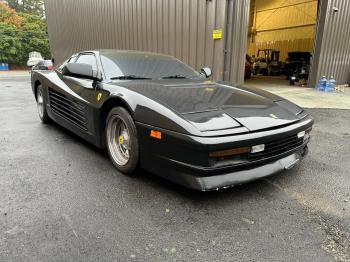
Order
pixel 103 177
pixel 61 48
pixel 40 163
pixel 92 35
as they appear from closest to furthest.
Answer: pixel 103 177, pixel 40 163, pixel 92 35, pixel 61 48

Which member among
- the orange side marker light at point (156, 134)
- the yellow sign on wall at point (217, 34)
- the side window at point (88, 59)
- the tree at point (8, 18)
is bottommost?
the orange side marker light at point (156, 134)

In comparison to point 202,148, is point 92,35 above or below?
above

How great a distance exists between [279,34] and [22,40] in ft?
91.5

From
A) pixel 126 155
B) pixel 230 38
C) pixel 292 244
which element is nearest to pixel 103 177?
pixel 126 155

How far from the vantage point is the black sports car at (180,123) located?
7.27 ft

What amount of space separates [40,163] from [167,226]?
185 centimetres

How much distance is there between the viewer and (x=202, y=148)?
2.12 meters

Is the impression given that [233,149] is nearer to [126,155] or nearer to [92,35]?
[126,155]

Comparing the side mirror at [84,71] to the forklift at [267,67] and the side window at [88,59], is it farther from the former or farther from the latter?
the forklift at [267,67]

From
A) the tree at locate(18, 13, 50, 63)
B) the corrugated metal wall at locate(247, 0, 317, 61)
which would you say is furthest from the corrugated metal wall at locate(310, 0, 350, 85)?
the tree at locate(18, 13, 50, 63)

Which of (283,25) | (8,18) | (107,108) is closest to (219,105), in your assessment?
(107,108)

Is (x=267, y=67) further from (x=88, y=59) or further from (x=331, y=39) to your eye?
(x=88, y=59)

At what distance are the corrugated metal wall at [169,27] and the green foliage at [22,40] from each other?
22.6m

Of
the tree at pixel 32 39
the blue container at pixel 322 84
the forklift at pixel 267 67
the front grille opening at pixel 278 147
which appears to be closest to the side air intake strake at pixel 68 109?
the front grille opening at pixel 278 147
